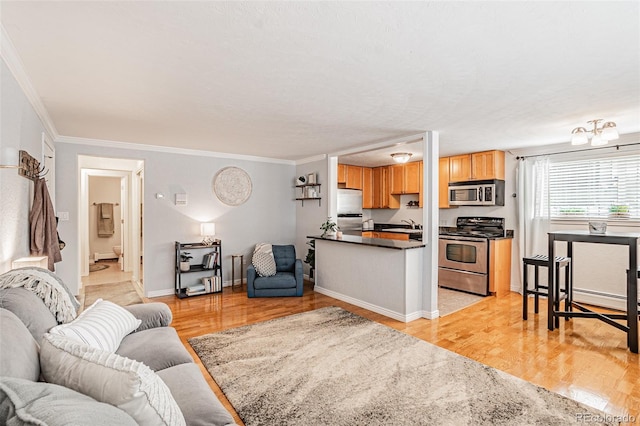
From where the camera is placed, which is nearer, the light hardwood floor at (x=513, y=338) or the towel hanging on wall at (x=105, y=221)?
the light hardwood floor at (x=513, y=338)

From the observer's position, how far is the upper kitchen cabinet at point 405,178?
6699 millimetres

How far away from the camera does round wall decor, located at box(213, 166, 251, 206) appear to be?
566 cm

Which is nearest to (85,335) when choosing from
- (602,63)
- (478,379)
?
(478,379)

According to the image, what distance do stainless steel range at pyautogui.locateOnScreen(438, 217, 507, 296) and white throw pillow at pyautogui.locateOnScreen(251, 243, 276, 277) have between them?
2.93m

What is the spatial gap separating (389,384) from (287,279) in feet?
8.97

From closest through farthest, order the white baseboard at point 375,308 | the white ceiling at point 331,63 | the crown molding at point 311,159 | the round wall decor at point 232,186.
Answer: the white ceiling at point 331,63 → the white baseboard at point 375,308 → the round wall decor at point 232,186 → the crown molding at point 311,159

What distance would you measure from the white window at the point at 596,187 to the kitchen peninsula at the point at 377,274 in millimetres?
2512

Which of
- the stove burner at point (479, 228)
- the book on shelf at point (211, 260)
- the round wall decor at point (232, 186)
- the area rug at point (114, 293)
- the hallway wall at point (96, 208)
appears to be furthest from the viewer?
the hallway wall at point (96, 208)

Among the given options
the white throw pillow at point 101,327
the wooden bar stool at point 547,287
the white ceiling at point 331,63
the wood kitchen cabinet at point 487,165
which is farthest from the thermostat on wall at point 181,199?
the wooden bar stool at point 547,287

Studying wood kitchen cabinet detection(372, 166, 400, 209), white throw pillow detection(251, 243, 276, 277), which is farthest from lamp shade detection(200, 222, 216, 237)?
wood kitchen cabinet detection(372, 166, 400, 209)

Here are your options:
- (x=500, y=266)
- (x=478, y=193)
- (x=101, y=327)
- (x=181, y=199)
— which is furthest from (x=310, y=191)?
(x=101, y=327)

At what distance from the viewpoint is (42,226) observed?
2779mm

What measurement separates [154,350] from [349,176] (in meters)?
5.55

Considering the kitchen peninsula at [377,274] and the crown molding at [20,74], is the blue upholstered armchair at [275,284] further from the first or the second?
the crown molding at [20,74]
